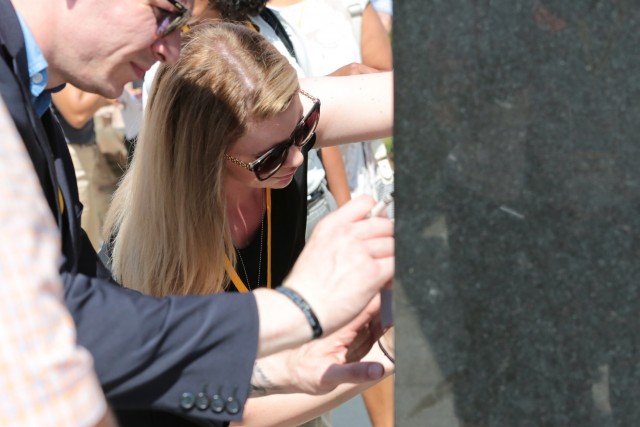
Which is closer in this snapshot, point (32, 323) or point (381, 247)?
point (32, 323)

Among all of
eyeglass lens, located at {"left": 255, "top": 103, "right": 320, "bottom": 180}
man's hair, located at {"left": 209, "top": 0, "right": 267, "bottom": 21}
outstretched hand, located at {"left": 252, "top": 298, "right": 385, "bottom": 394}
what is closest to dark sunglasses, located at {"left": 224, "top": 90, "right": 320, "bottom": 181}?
eyeglass lens, located at {"left": 255, "top": 103, "right": 320, "bottom": 180}

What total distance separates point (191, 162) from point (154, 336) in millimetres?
1069

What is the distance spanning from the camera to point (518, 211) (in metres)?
1.49

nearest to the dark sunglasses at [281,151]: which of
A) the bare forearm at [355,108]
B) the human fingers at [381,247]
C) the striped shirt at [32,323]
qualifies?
the bare forearm at [355,108]

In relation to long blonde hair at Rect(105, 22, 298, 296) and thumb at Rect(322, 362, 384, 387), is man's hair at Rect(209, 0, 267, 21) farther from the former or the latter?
thumb at Rect(322, 362, 384, 387)

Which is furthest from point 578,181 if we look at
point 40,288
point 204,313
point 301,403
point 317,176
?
point 317,176

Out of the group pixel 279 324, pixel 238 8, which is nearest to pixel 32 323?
pixel 279 324

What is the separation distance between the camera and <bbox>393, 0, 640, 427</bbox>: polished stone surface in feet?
4.75

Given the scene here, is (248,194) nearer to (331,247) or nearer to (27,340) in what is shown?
(331,247)

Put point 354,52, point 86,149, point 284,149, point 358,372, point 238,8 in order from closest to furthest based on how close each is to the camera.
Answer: point 358,372 → point 284,149 → point 238,8 → point 354,52 → point 86,149

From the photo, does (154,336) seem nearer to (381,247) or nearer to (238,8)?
(381,247)

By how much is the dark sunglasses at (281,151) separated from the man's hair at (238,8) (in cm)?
93

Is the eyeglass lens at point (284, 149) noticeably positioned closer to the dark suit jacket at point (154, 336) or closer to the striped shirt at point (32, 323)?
the dark suit jacket at point (154, 336)

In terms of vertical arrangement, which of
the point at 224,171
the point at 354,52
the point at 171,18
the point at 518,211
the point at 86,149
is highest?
the point at 171,18
